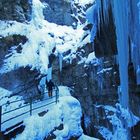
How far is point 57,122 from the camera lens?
36.8 feet

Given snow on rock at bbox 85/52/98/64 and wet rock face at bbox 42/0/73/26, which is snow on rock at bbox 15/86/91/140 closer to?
snow on rock at bbox 85/52/98/64

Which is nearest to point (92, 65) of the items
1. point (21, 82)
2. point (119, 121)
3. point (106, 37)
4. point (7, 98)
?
point (119, 121)

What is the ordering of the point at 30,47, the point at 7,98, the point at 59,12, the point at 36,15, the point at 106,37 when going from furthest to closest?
the point at 59,12, the point at 36,15, the point at 106,37, the point at 30,47, the point at 7,98

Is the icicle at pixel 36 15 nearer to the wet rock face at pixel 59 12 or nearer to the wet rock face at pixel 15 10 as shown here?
the wet rock face at pixel 15 10

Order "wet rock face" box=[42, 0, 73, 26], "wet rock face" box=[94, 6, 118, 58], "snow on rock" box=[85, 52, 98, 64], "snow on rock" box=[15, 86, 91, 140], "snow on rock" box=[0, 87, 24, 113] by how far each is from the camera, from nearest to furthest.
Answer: "snow on rock" box=[15, 86, 91, 140] < "snow on rock" box=[0, 87, 24, 113] < "wet rock face" box=[94, 6, 118, 58] < "snow on rock" box=[85, 52, 98, 64] < "wet rock face" box=[42, 0, 73, 26]

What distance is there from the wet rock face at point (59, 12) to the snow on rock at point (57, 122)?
33539mm

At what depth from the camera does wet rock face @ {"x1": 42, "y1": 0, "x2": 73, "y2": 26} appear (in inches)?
1796

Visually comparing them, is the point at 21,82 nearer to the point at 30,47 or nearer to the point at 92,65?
the point at 30,47

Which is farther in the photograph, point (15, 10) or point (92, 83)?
point (92, 83)

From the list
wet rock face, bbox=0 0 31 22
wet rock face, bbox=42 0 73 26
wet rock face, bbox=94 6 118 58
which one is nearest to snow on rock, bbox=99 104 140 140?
wet rock face, bbox=94 6 118 58

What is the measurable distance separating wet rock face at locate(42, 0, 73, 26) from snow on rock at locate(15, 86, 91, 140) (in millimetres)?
33539

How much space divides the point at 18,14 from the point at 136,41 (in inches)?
250

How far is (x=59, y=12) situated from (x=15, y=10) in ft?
95.3

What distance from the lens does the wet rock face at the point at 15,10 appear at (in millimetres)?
17031
